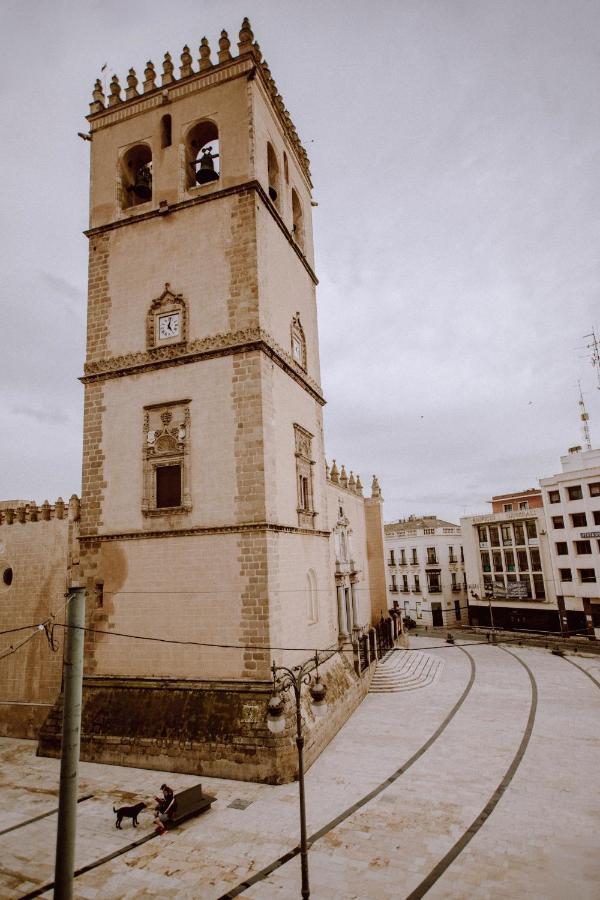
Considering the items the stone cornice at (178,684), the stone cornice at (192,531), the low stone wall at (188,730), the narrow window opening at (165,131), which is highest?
the narrow window opening at (165,131)

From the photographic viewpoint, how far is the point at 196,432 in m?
15.2

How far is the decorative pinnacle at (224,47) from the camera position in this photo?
17.0 metres

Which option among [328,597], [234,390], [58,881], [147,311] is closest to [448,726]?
[328,597]

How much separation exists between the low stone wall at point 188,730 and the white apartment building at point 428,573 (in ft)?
112

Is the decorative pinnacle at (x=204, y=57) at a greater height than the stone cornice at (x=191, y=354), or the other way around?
the decorative pinnacle at (x=204, y=57)

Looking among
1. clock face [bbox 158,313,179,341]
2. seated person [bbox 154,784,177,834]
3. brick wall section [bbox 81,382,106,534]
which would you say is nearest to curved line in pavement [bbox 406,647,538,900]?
seated person [bbox 154,784,177,834]

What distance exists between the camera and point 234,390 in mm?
14992

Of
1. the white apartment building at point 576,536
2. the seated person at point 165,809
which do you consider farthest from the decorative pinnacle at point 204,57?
the white apartment building at point 576,536

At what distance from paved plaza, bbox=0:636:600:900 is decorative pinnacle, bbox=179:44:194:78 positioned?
21.3 m

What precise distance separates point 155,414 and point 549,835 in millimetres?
13717

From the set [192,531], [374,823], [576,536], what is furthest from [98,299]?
[576,536]

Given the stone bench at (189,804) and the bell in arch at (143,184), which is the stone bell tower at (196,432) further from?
the stone bench at (189,804)

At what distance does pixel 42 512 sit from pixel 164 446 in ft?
19.9

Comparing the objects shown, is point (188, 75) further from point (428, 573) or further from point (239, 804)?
point (428, 573)
